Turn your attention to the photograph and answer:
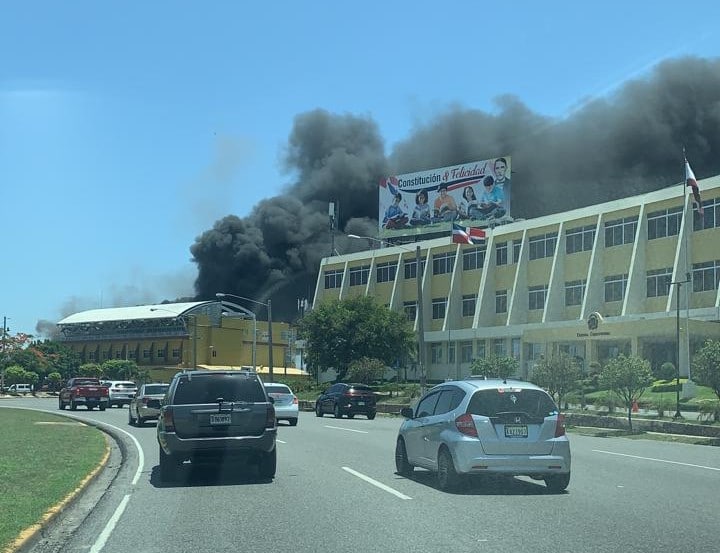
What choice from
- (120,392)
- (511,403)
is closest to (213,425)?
(511,403)

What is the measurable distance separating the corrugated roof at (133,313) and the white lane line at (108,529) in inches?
3354

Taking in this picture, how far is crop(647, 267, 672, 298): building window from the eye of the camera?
185ft

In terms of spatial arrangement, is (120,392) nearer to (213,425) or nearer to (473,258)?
(473,258)

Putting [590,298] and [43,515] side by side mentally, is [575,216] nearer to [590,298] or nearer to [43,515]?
[590,298]

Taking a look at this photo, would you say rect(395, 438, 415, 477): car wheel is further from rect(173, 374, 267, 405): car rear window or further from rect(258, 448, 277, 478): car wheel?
rect(173, 374, 267, 405): car rear window

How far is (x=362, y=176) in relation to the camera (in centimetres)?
11819

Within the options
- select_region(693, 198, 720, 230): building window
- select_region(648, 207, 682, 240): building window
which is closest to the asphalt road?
select_region(693, 198, 720, 230): building window

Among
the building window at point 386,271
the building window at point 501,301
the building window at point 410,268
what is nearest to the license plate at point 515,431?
the building window at point 501,301

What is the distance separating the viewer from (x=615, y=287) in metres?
61.1

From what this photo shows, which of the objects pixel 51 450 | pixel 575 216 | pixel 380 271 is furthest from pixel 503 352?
pixel 51 450

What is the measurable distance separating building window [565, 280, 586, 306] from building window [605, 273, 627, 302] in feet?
6.72

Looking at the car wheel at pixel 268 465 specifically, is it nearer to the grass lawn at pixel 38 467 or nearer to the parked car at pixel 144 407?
the grass lawn at pixel 38 467

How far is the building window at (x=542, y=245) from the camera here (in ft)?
218

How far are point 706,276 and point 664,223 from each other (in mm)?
5055
